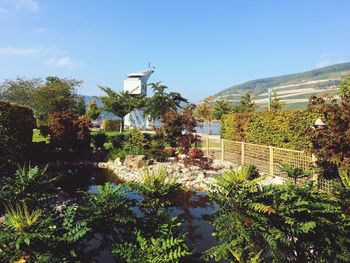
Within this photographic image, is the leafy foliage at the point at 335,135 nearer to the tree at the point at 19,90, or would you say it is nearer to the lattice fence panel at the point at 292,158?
the lattice fence panel at the point at 292,158

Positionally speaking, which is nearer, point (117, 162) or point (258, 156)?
point (258, 156)

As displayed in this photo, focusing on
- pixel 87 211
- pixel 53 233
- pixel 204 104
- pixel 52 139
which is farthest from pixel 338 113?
pixel 204 104

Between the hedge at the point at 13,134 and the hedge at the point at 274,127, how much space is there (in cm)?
1118

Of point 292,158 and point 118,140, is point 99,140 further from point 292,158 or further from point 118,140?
point 292,158

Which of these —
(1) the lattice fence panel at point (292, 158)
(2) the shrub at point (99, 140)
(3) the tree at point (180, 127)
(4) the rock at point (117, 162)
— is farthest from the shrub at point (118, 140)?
(1) the lattice fence panel at point (292, 158)

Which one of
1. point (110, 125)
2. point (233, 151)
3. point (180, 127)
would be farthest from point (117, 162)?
point (110, 125)

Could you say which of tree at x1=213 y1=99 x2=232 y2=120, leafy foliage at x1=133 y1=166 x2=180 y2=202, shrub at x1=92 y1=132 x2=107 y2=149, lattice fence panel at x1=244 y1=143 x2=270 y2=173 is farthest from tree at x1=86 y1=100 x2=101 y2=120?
leafy foliage at x1=133 y1=166 x2=180 y2=202

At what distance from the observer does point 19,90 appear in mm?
47406

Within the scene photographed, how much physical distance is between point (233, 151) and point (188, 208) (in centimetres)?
830

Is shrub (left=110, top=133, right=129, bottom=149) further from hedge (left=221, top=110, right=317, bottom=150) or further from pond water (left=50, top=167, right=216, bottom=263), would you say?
hedge (left=221, top=110, right=317, bottom=150)

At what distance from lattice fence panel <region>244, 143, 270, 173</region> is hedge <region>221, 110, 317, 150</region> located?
875mm

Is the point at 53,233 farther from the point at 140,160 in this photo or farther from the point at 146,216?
the point at 140,160

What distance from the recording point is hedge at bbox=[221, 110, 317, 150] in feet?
39.6

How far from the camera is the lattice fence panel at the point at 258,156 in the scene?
13117 millimetres
